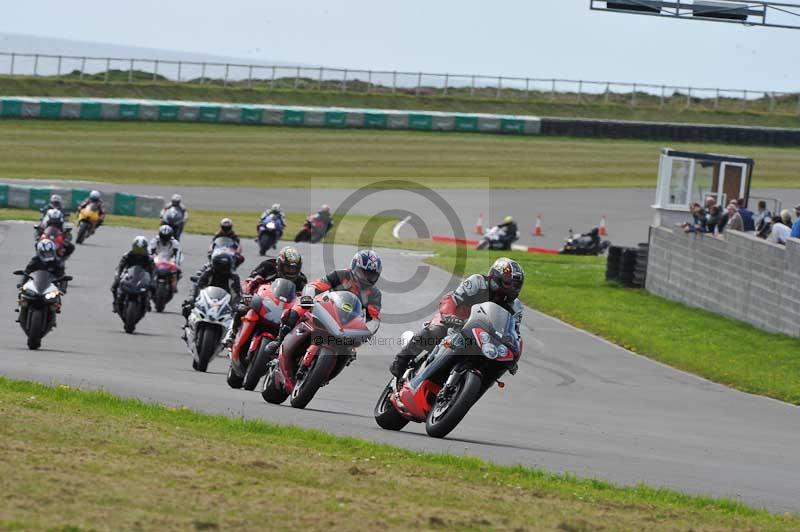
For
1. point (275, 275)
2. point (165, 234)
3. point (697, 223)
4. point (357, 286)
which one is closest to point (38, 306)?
point (275, 275)

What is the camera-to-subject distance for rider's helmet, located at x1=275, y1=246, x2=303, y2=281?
15586 millimetres

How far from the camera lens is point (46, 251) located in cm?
1948

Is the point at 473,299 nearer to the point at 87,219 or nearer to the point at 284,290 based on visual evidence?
the point at 284,290

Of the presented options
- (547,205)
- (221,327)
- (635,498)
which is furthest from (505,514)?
(547,205)

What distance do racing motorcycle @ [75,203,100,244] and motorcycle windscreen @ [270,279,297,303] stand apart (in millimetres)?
20323

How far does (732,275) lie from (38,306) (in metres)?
13.4

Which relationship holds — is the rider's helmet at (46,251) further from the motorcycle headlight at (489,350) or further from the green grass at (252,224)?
the green grass at (252,224)

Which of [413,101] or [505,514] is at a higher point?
[413,101]

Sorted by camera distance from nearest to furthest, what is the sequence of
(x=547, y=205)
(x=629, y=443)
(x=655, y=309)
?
1. (x=629, y=443)
2. (x=655, y=309)
3. (x=547, y=205)

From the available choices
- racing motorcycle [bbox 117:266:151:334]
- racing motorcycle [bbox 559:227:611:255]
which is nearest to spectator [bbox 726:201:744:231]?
racing motorcycle [bbox 117:266:151:334]

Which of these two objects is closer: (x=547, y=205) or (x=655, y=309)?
(x=655, y=309)

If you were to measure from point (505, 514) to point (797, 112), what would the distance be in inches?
3081

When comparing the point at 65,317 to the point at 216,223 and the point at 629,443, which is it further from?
the point at 216,223

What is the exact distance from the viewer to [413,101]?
78062 millimetres
